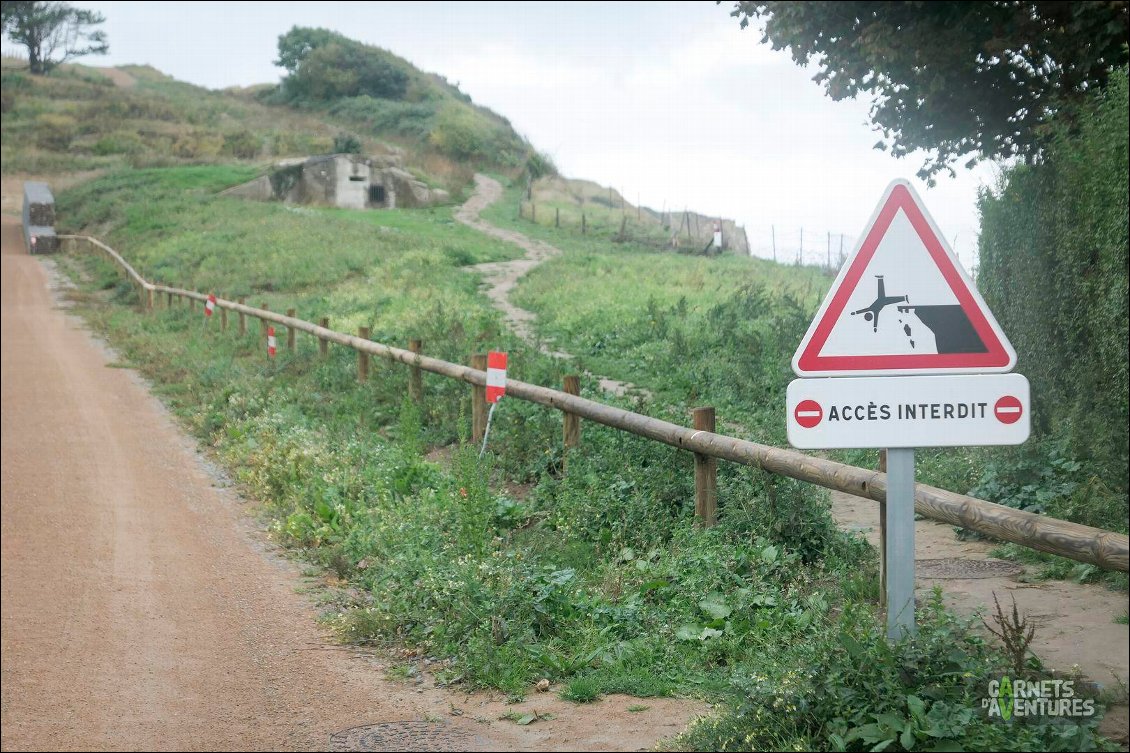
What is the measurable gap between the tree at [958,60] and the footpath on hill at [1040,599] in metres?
4.30

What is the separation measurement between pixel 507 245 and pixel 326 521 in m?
30.2

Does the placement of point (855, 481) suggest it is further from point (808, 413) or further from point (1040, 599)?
point (808, 413)

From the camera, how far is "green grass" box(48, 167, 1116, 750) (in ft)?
13.6

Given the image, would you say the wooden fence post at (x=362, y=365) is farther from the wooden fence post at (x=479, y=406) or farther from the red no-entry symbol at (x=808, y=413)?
the red no-entry symbol at (x=808, y=413)

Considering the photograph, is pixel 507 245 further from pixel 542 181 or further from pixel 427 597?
pixel 427 597

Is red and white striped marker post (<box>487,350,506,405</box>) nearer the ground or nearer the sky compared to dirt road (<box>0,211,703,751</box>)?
nearer the sky

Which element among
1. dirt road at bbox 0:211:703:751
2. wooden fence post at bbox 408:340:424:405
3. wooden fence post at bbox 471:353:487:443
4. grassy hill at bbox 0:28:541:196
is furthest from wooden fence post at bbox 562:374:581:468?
grassy hill at bbox 0:28:541:196

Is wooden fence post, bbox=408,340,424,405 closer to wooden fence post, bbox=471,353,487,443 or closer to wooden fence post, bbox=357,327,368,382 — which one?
wooden fence post, bbox=471,353,487,443

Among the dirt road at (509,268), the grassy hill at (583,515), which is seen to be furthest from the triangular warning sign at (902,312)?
the dirt road at (509,268)

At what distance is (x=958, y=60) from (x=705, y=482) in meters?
6.23

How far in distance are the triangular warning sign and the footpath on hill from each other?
49.8 inches

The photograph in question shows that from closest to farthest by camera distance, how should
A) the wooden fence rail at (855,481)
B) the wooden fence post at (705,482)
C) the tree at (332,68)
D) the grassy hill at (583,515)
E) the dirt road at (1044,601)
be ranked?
the wooden fence rail at (855,481)
the dirt road at (1044,601)
the grassy hill at (583,515)
the wooden fence post at (705,482)
the tree at (332,68)

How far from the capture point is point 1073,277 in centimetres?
741

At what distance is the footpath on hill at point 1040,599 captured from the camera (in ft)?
13.5
